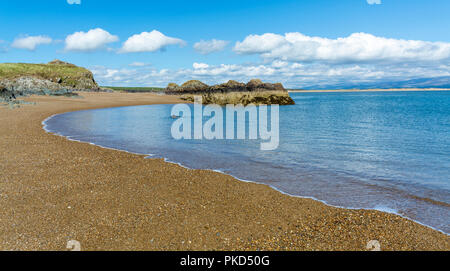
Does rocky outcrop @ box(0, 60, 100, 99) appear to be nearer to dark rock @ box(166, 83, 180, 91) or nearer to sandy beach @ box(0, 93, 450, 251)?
A: dark rock @ box(166, 83, 180, 91)

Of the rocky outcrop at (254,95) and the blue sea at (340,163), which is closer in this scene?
the blue sea at (340,163)

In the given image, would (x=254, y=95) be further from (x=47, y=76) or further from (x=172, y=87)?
(x=47, y=76)

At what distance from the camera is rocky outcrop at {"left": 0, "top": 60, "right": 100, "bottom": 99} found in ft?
292

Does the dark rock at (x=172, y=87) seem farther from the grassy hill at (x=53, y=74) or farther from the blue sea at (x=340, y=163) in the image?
the blue sea at (x=340, y=163)

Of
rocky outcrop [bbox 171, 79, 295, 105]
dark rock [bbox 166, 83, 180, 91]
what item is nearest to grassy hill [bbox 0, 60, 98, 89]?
dark rock [bbox 166, 83, 180, 91]

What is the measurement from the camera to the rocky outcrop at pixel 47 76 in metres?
89.0

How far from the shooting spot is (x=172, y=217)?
25.0ft

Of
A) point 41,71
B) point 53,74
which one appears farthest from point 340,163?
point 41,71

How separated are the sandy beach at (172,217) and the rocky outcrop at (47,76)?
91.4 m

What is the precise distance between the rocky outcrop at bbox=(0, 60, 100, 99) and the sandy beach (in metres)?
91.4

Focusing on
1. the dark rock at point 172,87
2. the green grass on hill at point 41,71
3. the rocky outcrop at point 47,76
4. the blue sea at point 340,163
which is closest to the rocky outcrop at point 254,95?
the blue sea at point 340,163

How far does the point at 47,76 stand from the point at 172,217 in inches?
4820

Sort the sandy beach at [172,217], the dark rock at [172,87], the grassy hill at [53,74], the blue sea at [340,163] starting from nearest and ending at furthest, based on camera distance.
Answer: the sandy beach at [172,217] → the blue sea at [340,163] → the grassy hill at [53,74] → the dark rock at [172,87]
